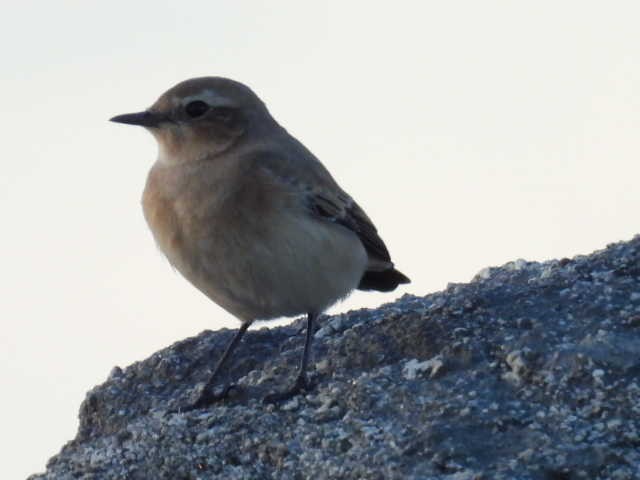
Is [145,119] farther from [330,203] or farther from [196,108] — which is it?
[330,203]

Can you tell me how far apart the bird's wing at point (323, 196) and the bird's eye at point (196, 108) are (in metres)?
0.61

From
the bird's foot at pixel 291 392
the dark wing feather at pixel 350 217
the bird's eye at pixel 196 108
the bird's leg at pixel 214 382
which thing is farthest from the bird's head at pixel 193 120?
the bird's foot at pixel 291 392

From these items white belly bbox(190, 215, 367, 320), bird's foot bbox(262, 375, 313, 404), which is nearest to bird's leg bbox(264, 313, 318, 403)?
bird's foot bbox(262, 375, 313, 404)

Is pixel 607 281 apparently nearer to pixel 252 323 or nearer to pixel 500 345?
pixel 500 345

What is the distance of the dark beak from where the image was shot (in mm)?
8719

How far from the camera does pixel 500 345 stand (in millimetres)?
6770

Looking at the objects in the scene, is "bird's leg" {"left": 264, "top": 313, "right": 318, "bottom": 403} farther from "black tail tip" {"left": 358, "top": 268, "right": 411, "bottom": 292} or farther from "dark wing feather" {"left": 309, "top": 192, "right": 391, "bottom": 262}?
"black tail tip" {"left": 358, "top": 268, "right": 411, "bottom": 292}

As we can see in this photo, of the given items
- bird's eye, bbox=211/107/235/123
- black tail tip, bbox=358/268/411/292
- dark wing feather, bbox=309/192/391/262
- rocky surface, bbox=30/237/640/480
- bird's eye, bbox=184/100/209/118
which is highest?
bird's eye, bbox=184/100/209/118

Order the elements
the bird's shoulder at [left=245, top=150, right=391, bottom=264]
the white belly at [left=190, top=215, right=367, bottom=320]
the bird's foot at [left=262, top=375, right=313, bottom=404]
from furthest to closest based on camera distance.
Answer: the bird's shoulder at [left=245, top=150, right=391, bottom=264] < the white belly at [left=190, top=215, right=367, bottom=320] < the bird's foot at [left=262, top=375, right=313, bottom=404]

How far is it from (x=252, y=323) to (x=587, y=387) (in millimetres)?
2713

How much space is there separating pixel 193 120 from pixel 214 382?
184cm

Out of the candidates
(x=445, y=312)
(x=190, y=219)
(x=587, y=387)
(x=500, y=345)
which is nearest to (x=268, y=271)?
(x=190, y=219)

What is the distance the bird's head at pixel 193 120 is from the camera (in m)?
8.69

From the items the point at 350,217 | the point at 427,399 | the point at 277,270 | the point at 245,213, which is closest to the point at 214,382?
the point at 277,270
